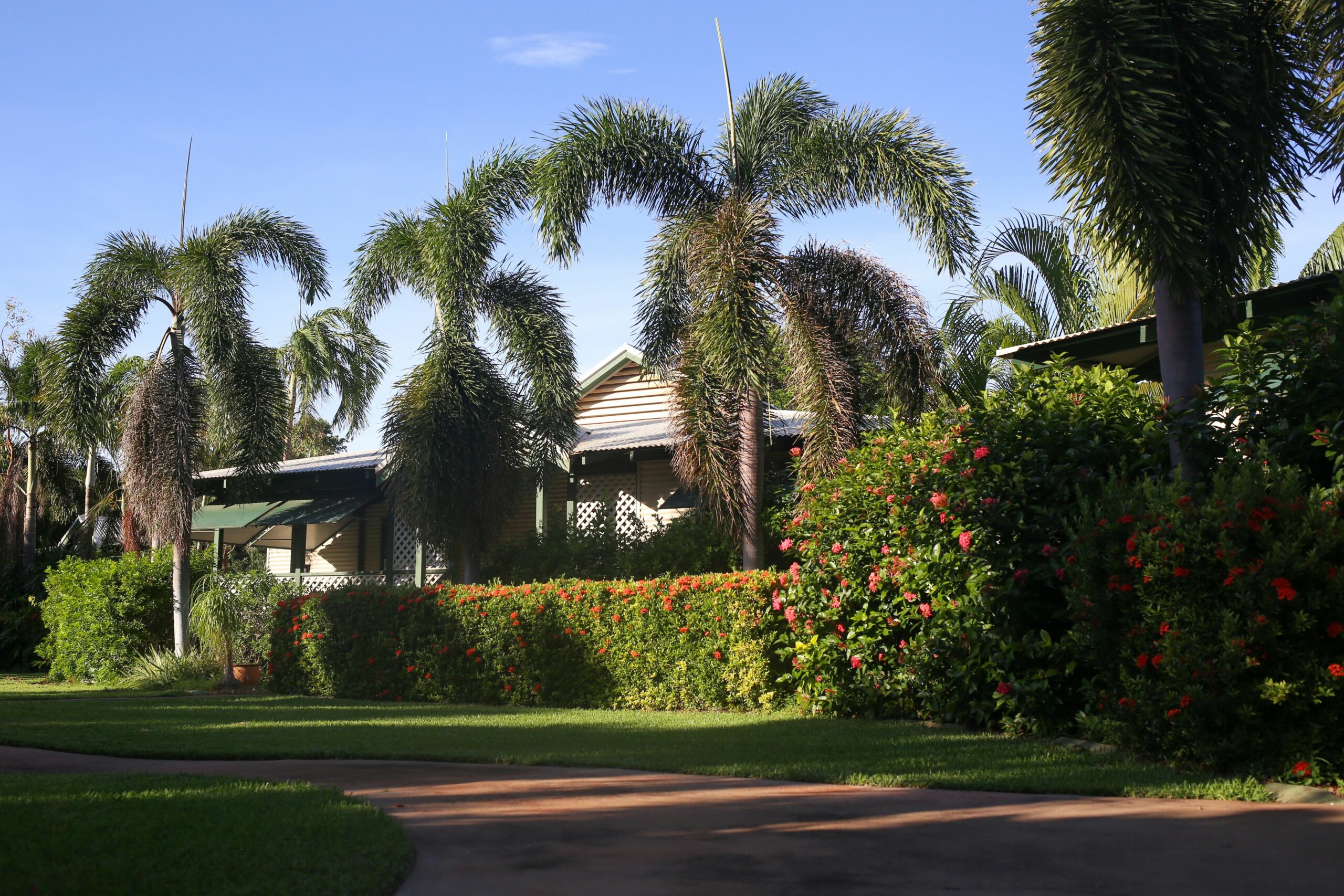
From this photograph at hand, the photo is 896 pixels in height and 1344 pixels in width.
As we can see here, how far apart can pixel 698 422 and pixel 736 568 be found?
8.73ft

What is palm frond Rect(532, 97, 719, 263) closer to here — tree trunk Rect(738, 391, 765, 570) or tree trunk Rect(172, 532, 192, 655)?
tree trunk Rect(738, 391, 765, 570)

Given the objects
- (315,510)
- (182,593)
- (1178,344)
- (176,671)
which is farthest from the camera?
(315,510)

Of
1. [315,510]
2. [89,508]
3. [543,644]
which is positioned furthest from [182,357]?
[89,508]

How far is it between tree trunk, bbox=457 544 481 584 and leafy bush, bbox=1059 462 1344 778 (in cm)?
1162

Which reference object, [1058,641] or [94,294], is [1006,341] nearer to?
[1058,641]

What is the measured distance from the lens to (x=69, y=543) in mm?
30531

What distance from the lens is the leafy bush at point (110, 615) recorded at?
2050cm

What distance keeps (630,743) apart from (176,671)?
1237 cm

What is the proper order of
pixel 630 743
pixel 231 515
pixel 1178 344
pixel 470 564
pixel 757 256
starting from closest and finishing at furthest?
1. pixel 1178 344
2. pixel 630 743
3. pixel 757 256
4. pixel 470 564
5. pixel 231 515

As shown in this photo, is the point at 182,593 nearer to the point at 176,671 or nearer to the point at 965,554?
the point at 176,671

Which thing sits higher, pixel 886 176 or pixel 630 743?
pixel 886 176

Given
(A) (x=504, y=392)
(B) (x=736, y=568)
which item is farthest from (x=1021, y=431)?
(A) (x=504, y=392)

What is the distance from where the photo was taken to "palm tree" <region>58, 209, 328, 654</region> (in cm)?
1908

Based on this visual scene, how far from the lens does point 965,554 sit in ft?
31.2
